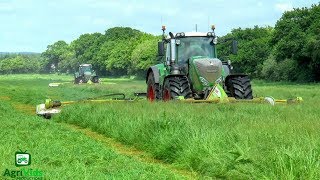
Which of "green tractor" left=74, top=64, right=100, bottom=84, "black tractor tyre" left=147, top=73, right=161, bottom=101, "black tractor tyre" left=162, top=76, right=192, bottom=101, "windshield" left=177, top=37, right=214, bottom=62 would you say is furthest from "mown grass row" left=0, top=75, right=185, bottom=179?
"green tractor" left=74, top=64, right=100, bottom=84

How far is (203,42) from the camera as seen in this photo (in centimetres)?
1686

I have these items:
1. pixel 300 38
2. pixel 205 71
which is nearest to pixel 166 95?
pixel 205 71

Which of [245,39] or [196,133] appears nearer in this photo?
[196,133]

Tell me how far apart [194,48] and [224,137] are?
9.09 metres

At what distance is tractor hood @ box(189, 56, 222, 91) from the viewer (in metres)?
15.4

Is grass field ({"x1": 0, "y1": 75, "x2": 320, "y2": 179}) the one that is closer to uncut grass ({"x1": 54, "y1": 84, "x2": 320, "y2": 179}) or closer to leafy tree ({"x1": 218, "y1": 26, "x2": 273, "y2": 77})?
uncut grass ({"x1": 54, "y1": 84, "x2": 320, "y2": 179})

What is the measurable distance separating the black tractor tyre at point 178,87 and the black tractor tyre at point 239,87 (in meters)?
1.49

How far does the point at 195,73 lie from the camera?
620 inches

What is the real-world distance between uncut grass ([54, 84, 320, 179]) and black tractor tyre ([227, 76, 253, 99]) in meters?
2.85

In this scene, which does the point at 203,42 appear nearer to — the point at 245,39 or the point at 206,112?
the point at 206,112

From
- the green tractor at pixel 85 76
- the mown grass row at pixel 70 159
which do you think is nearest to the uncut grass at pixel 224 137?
the mown grass row at pixel 70 159

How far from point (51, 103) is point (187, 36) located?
551cm

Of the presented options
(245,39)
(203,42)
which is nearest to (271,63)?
(245,39)

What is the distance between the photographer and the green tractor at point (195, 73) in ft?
50.9
